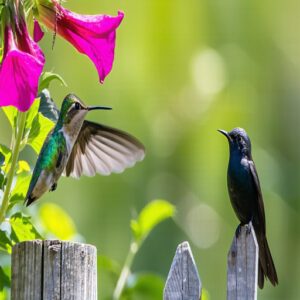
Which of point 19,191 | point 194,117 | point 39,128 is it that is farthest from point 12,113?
point 194,117

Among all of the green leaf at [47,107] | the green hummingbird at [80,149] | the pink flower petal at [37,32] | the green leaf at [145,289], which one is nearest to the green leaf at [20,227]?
the green hummingbird at [80,149]

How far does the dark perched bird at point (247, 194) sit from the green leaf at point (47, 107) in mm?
429

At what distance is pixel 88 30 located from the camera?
241 cm

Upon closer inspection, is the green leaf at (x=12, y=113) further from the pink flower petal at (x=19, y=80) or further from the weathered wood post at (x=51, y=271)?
the weathered wood post at (x=51, y=271)

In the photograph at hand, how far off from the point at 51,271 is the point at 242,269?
1.31ft

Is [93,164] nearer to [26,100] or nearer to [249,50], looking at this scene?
[26,100]

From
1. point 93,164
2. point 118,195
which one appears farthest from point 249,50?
point 93,164

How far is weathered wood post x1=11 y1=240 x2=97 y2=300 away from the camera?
6.79 ft

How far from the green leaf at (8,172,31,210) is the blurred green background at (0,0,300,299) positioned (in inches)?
136

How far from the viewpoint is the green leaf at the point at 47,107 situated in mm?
2572

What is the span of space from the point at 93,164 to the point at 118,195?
157 inches

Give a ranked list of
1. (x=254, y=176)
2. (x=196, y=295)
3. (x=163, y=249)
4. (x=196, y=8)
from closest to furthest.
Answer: (x=196, y=295) < (x=254, y=176) < (x=163, y=249) < (x=196, y=8)

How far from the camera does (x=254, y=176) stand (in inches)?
104

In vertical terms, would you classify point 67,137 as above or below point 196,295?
above
